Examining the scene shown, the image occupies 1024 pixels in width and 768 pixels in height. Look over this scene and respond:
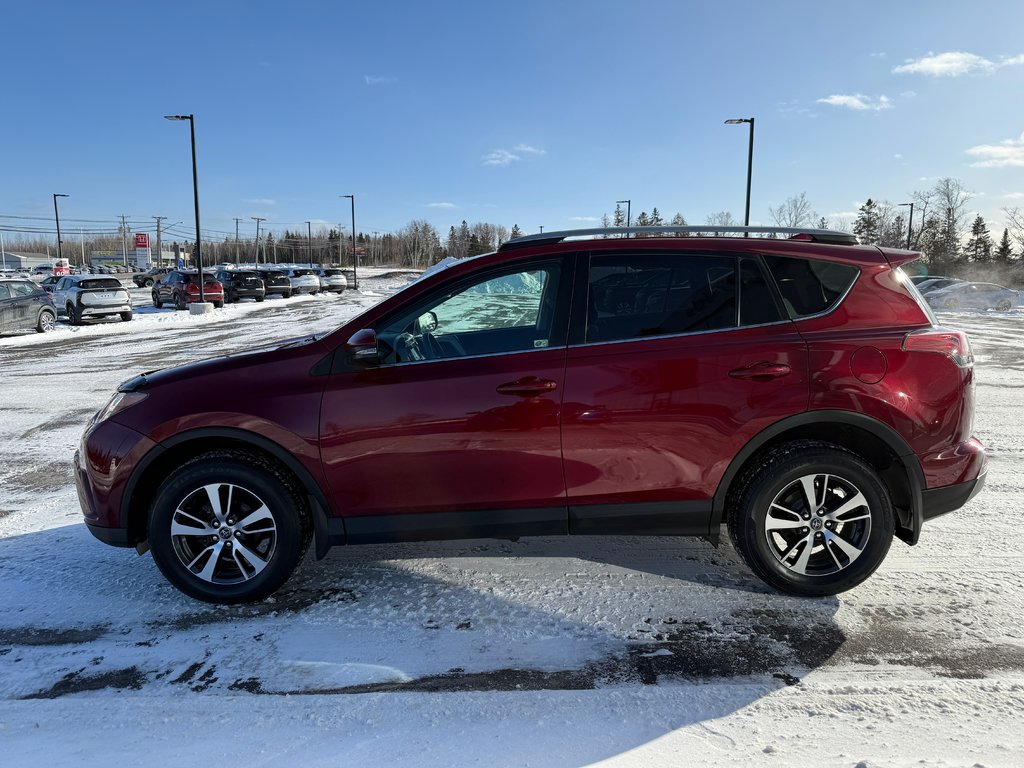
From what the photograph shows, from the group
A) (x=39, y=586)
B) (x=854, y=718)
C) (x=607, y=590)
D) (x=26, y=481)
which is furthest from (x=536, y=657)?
(x=26, y=481)

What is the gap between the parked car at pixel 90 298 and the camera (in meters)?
21.7

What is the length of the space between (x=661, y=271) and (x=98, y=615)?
3.40m

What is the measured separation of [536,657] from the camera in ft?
9.66

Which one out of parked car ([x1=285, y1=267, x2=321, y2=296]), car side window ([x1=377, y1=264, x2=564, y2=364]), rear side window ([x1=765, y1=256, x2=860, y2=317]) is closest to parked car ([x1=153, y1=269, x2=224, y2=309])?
parked car ([x1=285, y1=267, x2=321, y2=296])

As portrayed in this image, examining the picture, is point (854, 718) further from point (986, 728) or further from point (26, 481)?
point (26, 481)

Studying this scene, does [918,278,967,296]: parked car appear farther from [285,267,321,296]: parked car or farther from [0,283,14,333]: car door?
[0,283,14,333]: car door

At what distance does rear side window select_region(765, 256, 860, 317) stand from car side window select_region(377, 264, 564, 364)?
1.17m

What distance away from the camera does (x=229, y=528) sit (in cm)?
337

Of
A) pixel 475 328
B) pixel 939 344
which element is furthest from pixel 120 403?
pixel 939 344

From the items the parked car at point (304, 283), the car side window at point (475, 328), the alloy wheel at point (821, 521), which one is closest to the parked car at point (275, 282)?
the parked car at point (304, 283)

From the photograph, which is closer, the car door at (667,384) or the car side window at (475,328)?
the car door at (667,384)

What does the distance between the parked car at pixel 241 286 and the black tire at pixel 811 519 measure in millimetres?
35506

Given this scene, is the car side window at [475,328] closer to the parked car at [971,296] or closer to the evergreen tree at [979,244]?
the parked car at [971,296]

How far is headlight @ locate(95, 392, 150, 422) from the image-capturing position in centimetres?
341
